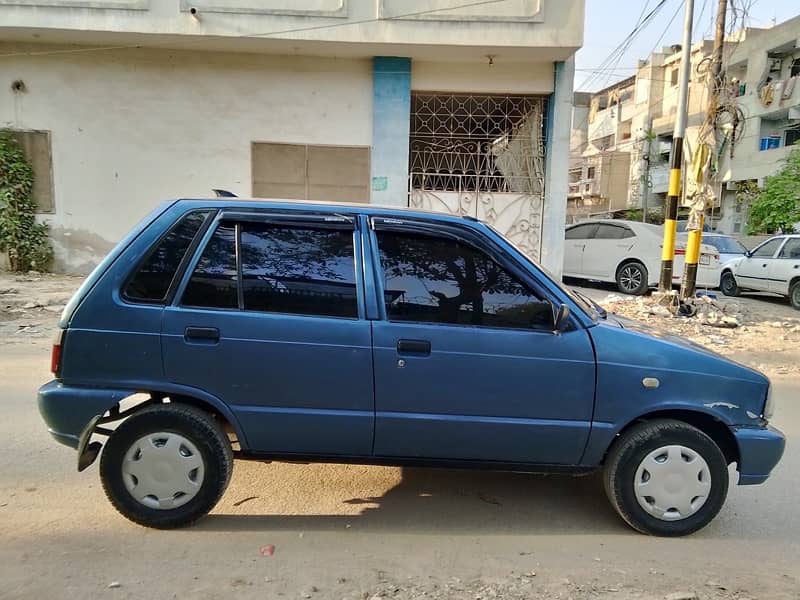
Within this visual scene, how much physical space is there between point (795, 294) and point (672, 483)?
37.7ft

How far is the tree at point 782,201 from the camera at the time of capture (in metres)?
21.5

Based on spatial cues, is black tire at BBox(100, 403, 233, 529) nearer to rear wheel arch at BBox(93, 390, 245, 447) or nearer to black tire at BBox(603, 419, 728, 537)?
rear wheel arch at BBox(93, 390, 245, 447)

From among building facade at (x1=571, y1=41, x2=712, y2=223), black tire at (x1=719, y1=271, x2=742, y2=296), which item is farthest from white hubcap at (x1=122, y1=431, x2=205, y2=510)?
building facade at (x1=571, y1=41, x2=712, y2=223)

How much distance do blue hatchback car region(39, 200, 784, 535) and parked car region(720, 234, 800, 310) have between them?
36.5 ft

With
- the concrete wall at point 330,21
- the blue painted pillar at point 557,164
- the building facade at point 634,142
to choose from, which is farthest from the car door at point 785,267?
the building facade at point 634,142

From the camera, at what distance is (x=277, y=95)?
11.2 metres

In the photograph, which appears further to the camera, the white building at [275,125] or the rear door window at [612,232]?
the rear door window at [612,232]

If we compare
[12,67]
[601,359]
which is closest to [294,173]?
[12,67]

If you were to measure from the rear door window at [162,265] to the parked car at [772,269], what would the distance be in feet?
43.2

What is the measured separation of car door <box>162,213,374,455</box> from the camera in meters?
2.90

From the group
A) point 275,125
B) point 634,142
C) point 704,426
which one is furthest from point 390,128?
point 634,142

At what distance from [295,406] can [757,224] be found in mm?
27382

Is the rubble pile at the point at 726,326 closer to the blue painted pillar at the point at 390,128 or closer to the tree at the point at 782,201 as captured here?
the blue painted pillar at the point at 390,128

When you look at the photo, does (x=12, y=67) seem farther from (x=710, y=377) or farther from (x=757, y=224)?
(x=757, y=224)
